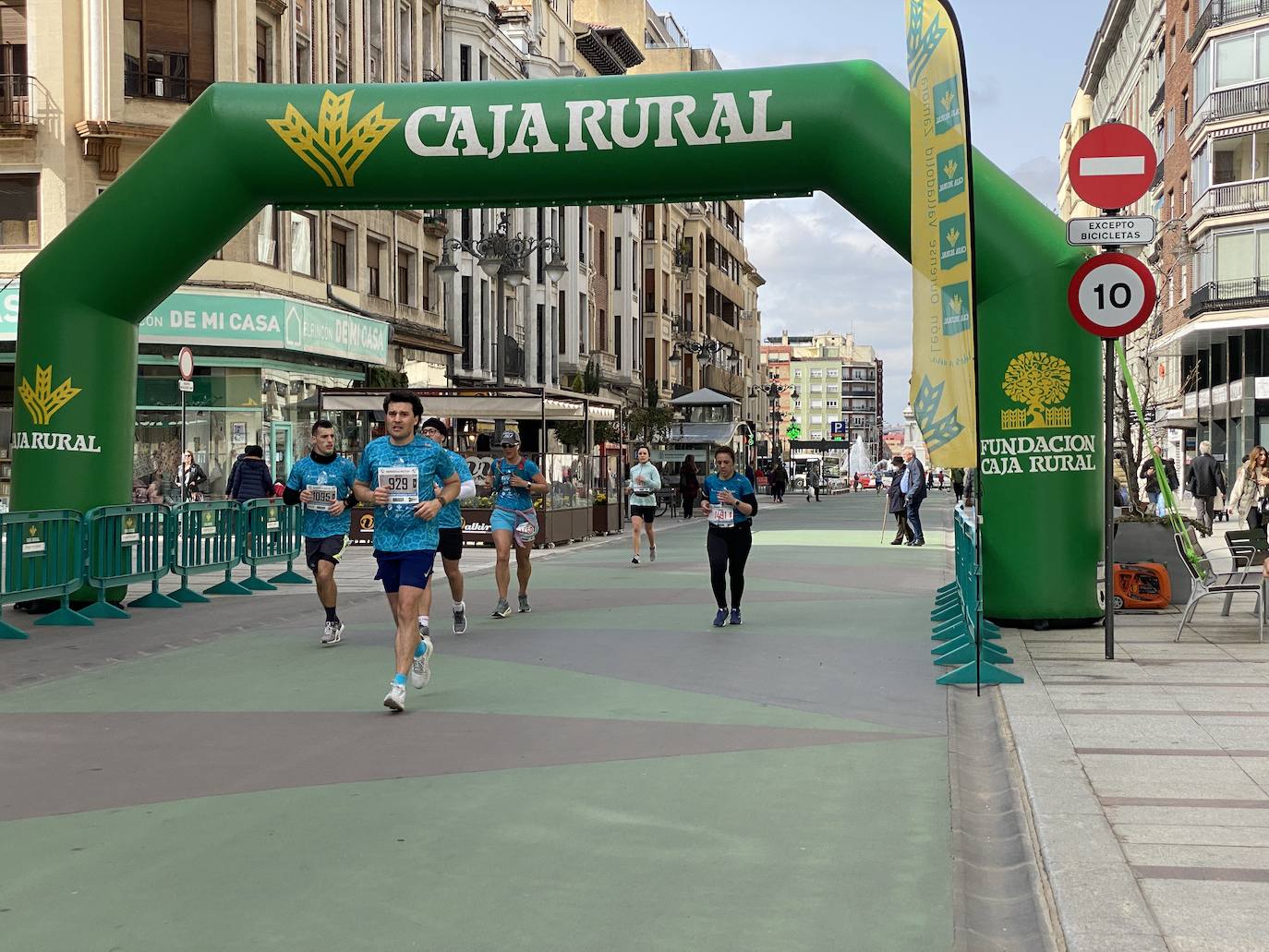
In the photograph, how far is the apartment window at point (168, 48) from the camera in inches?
1150

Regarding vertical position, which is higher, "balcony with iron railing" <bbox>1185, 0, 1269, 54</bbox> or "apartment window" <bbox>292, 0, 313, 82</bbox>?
"balcony with iron railing" <bbox>1185, 0, 1269, 54</bbox>

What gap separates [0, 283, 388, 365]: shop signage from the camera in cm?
2903

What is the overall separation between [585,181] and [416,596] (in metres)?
5.45

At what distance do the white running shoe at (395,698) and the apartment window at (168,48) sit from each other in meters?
23.7

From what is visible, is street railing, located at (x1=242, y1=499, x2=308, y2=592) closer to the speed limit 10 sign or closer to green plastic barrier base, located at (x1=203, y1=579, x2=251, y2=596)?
green plastic barrier base, located at (x1=203, y1=579, x2=251, y2=596)

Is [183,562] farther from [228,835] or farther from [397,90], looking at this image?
[228,835]

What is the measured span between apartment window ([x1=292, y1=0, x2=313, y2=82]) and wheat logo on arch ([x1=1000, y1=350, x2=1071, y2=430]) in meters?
24.8

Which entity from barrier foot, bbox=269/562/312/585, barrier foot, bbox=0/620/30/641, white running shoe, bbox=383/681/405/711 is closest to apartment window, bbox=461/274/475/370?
barrier foot, bbox=269/562/312/585

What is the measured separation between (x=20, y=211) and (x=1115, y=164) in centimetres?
2380

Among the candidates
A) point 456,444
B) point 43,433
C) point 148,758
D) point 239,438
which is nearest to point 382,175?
point 43,433

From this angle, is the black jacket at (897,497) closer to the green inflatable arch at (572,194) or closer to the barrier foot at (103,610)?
the green inflatable arch at (572,194)

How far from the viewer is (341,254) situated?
35969 mm

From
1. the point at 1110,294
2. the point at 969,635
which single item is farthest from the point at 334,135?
the point at 969,635

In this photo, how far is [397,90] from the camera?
13.4m
